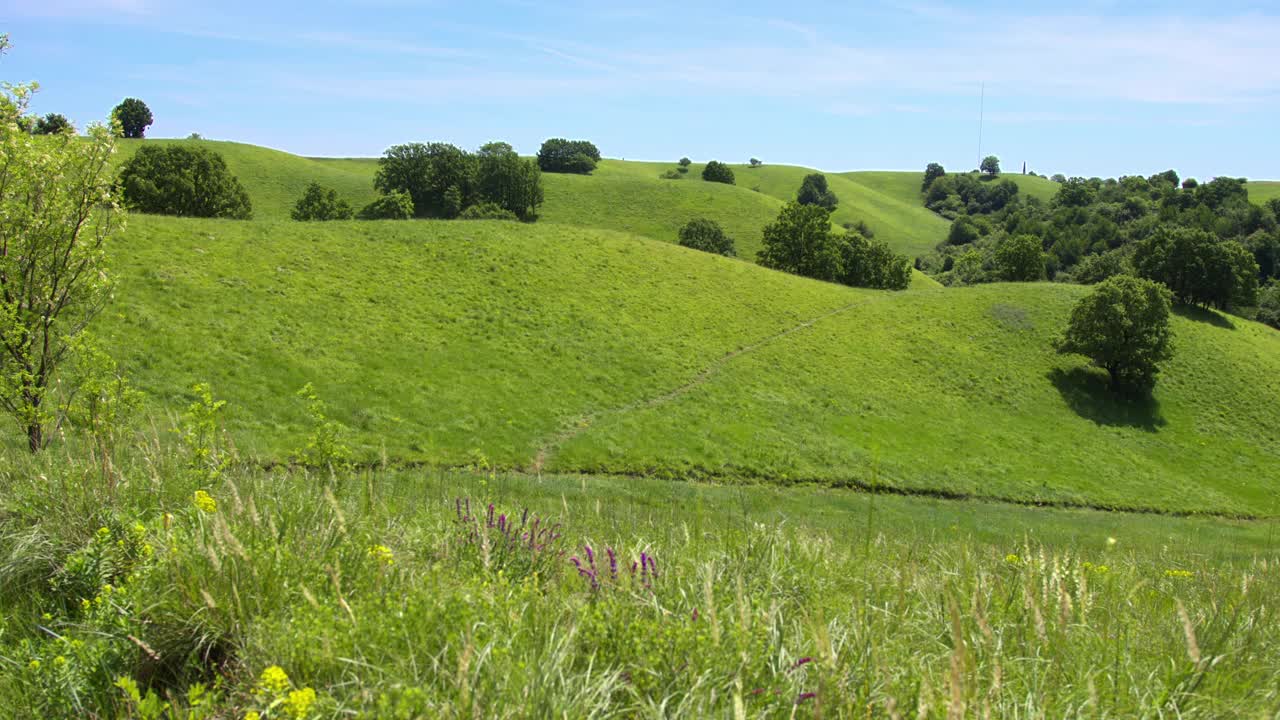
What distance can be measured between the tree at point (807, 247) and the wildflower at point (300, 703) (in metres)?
77.8

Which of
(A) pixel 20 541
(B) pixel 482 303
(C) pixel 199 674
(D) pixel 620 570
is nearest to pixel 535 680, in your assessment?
(D) pixel 620 570

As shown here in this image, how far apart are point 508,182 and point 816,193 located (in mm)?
74766

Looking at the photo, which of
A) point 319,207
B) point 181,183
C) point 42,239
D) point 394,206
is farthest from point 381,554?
point 394,206

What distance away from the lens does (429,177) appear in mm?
95000

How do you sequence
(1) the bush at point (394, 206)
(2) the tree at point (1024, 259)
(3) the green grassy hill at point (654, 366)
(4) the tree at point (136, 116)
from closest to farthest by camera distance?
(3) the green grassy hill at point (654, 366), (2) the tree at point (1024, 259), (1) the bush at point (394, 206), (4) the tree at point (136, 116)

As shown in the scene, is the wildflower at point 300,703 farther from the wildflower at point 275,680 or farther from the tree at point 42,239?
the tree at point 42,239

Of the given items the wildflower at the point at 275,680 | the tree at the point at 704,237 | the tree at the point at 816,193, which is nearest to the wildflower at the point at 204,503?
the wildflower at the point at 275,680

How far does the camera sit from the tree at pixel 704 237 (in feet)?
298

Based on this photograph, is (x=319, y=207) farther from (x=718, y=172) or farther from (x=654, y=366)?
(x=718, y=172)

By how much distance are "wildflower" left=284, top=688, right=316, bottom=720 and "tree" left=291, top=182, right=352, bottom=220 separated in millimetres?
87951

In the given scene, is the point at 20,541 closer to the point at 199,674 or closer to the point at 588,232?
the point at 199,674

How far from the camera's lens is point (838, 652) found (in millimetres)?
4328

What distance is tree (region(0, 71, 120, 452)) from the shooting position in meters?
12.6

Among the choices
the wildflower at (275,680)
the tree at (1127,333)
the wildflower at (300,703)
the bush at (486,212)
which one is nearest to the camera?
the wildflower at (300,703)
